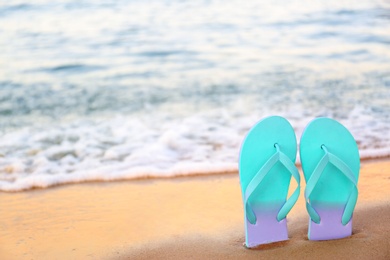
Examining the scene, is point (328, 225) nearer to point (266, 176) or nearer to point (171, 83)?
point (266, 176)

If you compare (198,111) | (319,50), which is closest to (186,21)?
(319,50)

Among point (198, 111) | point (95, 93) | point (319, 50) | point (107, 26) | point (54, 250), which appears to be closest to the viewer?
point (54, 250)

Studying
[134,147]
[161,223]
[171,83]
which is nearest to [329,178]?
[161,223]

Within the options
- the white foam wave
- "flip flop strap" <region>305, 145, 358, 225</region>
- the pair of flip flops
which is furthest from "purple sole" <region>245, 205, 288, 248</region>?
the white foam wave

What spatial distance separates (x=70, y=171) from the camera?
2855 millimetres

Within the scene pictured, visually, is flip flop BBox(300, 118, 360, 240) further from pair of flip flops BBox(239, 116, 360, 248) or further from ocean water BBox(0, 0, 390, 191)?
ocean water BBox(0, 0, 390, 191)

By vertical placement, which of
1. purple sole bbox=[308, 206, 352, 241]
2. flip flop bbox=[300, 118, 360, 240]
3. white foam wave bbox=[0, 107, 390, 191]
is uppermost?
flip flop bbox=[300, 118, 360, 240]

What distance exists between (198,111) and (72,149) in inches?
36.1

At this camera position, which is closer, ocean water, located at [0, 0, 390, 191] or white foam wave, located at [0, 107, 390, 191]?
white foam wave, located at [0, 107, 390, 191]

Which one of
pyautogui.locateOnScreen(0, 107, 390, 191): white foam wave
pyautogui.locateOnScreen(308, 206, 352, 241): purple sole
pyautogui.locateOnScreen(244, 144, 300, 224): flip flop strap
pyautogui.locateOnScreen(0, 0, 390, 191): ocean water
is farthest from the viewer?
pyautogui.locateOnScreen(0, 0, 390, 191): ocean water

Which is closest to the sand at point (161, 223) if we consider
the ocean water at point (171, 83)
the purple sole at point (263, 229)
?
the purple sole at point (263, 229)

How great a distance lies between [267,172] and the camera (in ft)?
5.96

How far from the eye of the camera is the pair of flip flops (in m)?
1.85

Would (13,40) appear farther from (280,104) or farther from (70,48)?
(280,104)
